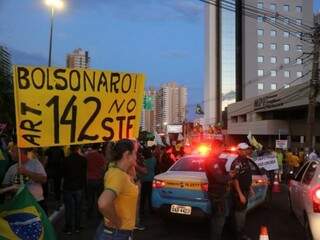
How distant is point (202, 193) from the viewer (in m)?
11.3

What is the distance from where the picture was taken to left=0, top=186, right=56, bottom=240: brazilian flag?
5543 mm

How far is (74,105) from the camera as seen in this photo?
7406 mm

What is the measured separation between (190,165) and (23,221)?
726 cm

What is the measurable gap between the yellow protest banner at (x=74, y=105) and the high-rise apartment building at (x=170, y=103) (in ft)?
451

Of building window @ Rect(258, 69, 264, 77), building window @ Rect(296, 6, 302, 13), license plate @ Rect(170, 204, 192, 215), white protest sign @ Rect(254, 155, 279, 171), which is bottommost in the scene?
license plate @ Rect(170, 204, 192, 215)

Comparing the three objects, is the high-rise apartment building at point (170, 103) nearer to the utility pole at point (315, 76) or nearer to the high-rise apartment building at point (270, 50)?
the high-rise apartment building at point (270, 50)

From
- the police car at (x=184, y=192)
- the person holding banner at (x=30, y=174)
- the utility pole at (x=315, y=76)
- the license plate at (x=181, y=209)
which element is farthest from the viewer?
the utility pole at (x=315, y=76)

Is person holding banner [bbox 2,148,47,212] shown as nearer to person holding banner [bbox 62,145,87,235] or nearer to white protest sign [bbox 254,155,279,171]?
person holding banner [bbox 62,145,87,235]

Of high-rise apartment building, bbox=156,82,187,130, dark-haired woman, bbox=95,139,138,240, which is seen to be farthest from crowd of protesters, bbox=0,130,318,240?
high-rise apartment building, bbox=156,82,187,130

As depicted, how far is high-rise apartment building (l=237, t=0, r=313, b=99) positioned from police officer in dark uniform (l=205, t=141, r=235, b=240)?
368 ft

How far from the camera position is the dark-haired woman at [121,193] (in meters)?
5.23

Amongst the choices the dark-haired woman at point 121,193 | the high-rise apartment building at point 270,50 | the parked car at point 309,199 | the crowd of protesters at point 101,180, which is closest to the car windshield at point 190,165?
the crowd of protesters at point 101,180

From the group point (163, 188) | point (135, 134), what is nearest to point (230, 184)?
point (163, 188)

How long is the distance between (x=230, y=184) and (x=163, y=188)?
205 cm
